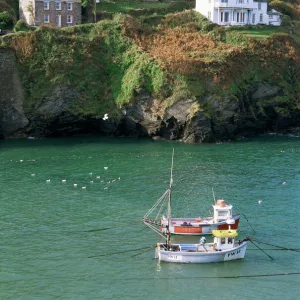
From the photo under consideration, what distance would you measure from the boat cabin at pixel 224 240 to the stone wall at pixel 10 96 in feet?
191

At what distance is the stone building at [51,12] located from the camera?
11438 cm

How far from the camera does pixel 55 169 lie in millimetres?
84375

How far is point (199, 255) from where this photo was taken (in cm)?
5303

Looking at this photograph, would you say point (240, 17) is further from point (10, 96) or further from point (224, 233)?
point (224, 233)

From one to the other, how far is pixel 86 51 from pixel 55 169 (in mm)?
30959

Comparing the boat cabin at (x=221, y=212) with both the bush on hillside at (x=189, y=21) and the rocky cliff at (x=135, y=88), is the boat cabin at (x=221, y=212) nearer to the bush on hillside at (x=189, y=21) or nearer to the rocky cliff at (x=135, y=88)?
the rocky cliff at (x=135, y=88)

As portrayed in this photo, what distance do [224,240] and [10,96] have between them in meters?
60.1

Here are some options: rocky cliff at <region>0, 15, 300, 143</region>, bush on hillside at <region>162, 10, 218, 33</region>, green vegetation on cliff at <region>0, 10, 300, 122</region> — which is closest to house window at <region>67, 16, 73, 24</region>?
A: green vegetation on cliff at <region>0, 10, 300, 122</region>

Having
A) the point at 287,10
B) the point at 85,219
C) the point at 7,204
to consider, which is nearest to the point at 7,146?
the point at 7,204

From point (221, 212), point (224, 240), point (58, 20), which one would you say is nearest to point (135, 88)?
point (58, 20)

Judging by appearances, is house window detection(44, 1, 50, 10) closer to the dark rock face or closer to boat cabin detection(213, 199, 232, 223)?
the dark rock face

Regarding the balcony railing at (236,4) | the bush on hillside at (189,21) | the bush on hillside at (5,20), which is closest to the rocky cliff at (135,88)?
the bush on hillside at (189,21)

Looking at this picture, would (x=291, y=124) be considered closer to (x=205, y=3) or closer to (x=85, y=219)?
(x=205, y=3)

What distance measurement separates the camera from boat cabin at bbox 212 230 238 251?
5409cm
